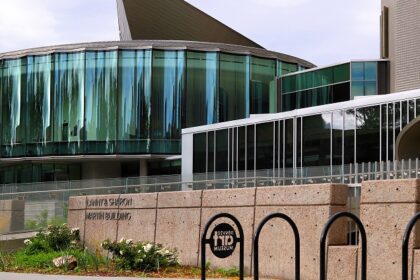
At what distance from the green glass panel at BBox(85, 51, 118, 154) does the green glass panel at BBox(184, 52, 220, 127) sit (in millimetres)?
4620

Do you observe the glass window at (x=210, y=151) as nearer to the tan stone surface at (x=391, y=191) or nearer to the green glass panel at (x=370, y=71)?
the green glass panel at (x=370, y=71)

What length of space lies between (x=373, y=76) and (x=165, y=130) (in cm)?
1332

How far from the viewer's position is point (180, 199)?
1877 centimetres

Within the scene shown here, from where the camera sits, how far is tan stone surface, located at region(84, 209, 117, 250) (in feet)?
70.5

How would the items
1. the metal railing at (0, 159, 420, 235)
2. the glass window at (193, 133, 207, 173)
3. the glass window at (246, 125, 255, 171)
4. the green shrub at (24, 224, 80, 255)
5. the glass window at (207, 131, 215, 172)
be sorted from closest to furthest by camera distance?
the metal railing at (0, 159, 420, 235)
the green shrub at (24, 224, 80, 255)
the glass window at (246, 125, 255, 171)
the glass window at (207, 131, 215, 172)
the glass window at (193, 133, 207, 173)

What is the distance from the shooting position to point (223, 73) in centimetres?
4947

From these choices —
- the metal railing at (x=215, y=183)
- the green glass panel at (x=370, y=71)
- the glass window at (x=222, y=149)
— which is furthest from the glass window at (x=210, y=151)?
the green glass panel at (x=370, y=71)

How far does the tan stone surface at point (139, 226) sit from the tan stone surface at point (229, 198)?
2474 millimetres

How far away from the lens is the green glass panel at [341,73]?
141ft

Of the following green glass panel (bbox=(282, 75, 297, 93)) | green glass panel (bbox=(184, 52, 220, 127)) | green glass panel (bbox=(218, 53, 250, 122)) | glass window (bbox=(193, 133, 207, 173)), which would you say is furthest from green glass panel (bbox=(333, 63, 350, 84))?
glass window (bbox=(193, 133, 207, 173))

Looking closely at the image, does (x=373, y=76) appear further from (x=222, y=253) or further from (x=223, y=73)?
(x=222, y=253)

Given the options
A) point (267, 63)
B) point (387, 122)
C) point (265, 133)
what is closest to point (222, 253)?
point (387, 122)

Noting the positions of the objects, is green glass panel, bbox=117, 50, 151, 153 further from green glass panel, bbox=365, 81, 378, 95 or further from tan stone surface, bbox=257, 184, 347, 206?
tan stone surface, bbox=257, 184, 347, 206

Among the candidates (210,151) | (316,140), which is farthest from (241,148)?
(316,140)
